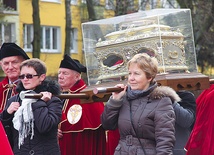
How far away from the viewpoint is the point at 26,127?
581cm

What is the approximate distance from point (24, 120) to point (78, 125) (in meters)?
1.90

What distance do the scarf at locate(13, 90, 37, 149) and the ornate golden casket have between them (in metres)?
1.15

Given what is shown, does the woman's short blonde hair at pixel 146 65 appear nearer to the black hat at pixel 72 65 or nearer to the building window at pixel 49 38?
the black hat at pixel 72 65

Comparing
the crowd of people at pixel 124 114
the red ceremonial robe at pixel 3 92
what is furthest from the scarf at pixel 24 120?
the red ceremonial robe at pixel 3 92

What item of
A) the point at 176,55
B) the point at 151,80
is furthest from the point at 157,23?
the point at 151,80

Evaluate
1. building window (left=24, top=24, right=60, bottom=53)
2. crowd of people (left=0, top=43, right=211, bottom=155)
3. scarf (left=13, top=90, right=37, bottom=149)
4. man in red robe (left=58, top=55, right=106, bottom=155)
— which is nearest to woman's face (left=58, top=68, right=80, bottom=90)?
man in red robe (left=58, top=55, right=106, bottom=155)

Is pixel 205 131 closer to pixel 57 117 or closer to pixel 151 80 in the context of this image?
pixel 151 80

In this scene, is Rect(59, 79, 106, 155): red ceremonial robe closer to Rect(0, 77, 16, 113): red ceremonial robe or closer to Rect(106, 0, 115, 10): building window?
Rect(0, 77, 16, 113): red ceremonial robe

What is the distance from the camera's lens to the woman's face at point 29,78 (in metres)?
6.04

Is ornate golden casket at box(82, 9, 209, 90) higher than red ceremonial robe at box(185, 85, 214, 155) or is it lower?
higher

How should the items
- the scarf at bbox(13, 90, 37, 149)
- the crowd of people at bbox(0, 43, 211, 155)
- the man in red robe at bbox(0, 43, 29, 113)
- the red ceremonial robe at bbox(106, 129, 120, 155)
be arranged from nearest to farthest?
the crowd of people at bbox(0, 43, 211, 155) → the scarf at bbox(13, 90, 37, 149) → the man in red robe at bbox(0, 43, 29, 113) → the red ceremonial robe at bbox(106, 129, 120, 155)

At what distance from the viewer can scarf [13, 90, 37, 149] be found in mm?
5793

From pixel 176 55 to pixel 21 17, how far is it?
28966 mm

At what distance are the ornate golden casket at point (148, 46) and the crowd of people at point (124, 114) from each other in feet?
0.87
